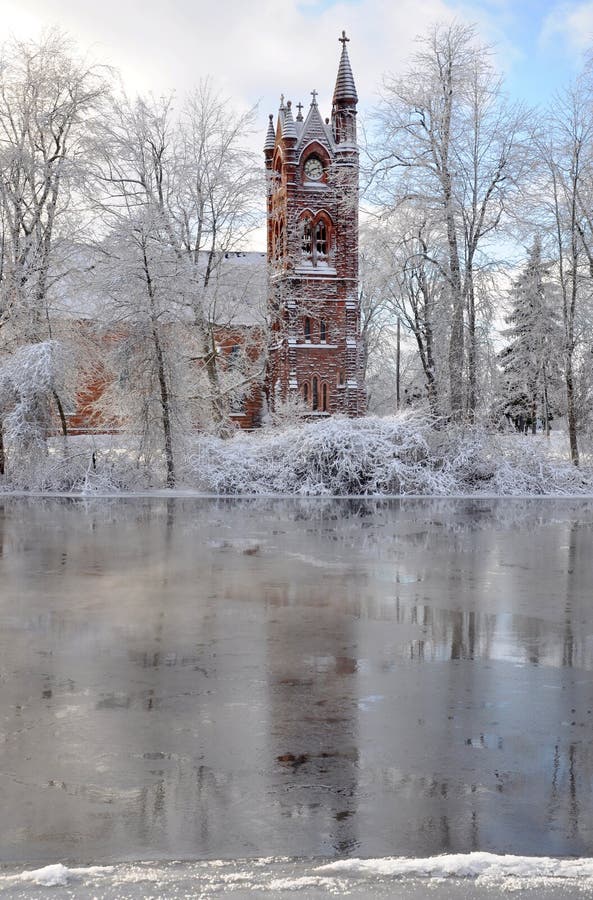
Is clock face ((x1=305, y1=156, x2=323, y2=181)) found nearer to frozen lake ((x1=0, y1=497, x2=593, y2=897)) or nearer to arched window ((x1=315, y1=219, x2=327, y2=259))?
arched window ((x1=315, y1=219, x2=327, y2=259))

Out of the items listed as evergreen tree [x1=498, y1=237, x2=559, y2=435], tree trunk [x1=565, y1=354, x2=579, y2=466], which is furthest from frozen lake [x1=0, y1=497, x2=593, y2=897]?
evergreen tree [x1=498, y1=237, x2=559, y2=435]

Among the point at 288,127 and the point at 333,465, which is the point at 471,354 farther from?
the point at 288,127

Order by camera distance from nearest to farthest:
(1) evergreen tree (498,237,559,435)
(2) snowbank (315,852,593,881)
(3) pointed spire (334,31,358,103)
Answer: (2) snowbank (315,852,593,881) < (1) evergreen tree (498,237,559,435) < (3) pointed spire (334,31,358,103)

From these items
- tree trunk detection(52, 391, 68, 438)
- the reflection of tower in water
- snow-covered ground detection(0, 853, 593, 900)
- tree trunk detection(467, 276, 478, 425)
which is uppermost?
tree trunk detection(467, 276, 478, 425)

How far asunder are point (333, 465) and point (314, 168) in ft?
115

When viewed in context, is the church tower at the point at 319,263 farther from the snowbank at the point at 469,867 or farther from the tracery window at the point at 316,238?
the snowbank at the point at 469,867

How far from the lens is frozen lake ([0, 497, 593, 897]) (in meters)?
4.61

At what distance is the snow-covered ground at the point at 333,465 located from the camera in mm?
25062

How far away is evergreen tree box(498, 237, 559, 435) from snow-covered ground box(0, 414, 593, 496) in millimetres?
3304

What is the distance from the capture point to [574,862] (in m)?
4.20

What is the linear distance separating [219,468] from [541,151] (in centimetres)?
1657

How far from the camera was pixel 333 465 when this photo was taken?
24.8 metres

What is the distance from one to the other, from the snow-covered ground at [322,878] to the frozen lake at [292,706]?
0.11m

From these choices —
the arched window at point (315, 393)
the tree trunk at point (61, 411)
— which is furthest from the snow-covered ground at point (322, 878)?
the arched window at point (315, 393)
